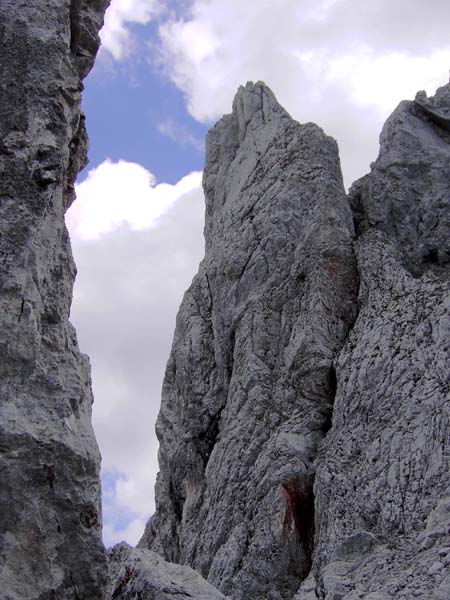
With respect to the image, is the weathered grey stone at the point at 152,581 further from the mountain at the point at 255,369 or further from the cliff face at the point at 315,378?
the cliff face at the point at 315,378

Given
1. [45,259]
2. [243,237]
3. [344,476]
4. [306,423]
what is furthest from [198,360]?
[45,259]

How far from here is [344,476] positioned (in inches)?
852

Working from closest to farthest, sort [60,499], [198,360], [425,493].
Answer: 1. [60,499]
2. [425,493]
3. [198,360]

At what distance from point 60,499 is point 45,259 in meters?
3.24

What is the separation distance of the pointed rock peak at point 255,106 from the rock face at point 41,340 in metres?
21.6

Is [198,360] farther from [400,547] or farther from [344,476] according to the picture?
[400,547]

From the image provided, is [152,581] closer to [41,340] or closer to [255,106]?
[41,340]

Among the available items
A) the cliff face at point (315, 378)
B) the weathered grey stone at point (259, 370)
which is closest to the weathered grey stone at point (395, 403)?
the cliff face at point (315, 378)

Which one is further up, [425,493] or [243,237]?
[243,237]

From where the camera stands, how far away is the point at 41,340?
36.7 feet

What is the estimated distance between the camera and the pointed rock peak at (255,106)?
1394 inches

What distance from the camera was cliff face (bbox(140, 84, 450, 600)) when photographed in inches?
778

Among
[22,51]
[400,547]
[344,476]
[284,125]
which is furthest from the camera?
[284,125]

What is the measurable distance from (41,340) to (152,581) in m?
6.38
